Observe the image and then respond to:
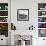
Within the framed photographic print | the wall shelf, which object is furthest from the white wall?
the wall shelf

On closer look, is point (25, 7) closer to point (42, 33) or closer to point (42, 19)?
point (42, 19)

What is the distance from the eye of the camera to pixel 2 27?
21.1 ft

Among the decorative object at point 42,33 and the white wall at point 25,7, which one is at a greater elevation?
the white wall at point 25,7

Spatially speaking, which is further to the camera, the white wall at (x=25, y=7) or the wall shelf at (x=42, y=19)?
the wall shelf at (x=42, y=19)

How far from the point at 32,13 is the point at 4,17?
1.53m

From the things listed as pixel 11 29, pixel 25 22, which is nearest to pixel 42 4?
pixel 25 22

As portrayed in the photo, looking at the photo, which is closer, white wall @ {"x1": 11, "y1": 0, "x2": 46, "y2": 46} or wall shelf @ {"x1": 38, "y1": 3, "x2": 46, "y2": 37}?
white wall @ {"x1": 11, "y1": 0, "x2": 46, "y2": 46}

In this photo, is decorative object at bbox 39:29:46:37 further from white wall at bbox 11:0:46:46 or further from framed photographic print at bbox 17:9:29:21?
framed photographic print at bbox 17:9:29:21

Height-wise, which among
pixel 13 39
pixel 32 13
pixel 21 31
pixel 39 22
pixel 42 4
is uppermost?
pixel 42 4

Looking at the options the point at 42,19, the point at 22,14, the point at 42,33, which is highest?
the point at 22,14

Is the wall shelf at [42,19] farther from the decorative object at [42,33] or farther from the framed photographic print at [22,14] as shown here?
the framed photographic print at [22,14]

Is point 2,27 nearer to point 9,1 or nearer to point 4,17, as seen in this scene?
point 4,17

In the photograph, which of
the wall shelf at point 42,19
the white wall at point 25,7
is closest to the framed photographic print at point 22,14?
the white wall at point 25,7

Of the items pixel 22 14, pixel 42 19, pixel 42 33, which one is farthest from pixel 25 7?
pixel 42 33
